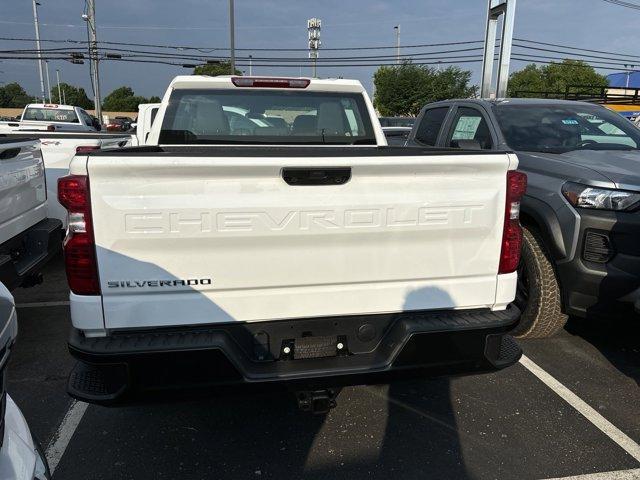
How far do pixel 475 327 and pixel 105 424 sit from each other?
226 centimetres

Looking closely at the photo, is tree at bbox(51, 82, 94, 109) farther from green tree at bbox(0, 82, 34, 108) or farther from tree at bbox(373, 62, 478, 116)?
tree at bbox(373, 62, 478, 116)

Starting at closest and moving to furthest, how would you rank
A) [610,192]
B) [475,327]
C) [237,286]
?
[237,286], [475,327], [610,192]

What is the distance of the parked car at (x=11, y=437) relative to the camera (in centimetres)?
133

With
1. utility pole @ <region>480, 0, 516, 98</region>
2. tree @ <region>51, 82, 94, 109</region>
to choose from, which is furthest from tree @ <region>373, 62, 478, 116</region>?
tree @ <region>51, 82, 94, 109</region>

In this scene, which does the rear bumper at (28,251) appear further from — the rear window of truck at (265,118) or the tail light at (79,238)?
the tail light at (79,238)

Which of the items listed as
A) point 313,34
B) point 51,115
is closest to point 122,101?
point 313,34

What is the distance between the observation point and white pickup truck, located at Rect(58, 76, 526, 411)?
7.04ft

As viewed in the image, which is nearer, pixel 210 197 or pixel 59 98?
pixel 210 197

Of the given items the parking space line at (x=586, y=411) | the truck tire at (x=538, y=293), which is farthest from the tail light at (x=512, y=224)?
the truck tire at (x=538, y=293)

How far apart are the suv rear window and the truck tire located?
53.7 ft

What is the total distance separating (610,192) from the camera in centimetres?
362

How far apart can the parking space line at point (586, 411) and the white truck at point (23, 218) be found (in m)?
3.93

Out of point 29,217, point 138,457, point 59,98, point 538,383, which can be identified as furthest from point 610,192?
point 59,98

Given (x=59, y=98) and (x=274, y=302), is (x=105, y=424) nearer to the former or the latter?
(x=274, y=302)
